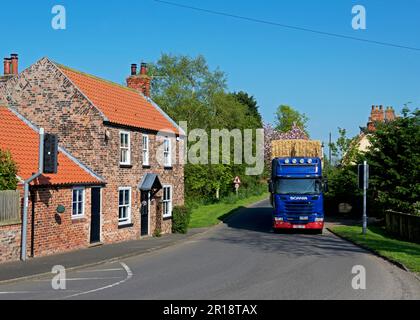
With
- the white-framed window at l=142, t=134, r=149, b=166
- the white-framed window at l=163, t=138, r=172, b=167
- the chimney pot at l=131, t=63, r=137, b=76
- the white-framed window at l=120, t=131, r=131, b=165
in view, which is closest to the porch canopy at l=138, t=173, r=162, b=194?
the white-framed window at l=142, t=134, r=149, b=166

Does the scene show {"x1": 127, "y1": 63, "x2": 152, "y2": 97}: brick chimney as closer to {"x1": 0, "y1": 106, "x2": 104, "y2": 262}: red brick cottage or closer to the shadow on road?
the shadow on road

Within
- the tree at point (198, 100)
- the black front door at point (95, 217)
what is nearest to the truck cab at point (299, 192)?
the black front door at point (95, 217)

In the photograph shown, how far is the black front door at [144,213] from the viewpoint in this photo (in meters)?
27.8

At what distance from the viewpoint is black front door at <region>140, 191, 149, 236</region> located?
91.1 feet

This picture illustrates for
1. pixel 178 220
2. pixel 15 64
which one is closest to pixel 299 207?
pixel 178 220

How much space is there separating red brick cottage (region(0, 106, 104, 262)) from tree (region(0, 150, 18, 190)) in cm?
50

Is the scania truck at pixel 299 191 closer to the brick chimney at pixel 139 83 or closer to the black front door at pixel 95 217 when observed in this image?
the black front door at pixel 95 217

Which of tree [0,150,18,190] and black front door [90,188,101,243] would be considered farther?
black front door [90,188,101,243]

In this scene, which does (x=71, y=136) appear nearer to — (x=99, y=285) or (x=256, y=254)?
(x=256, y=254)

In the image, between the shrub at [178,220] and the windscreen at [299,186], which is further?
the shrub at [178,220]

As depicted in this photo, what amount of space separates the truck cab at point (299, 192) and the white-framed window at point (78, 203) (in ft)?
33.8

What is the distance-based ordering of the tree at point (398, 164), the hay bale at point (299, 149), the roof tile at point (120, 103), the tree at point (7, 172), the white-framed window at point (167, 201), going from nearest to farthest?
→ the tree at point (7, 172) → the roof tile at point (120, 103) → the white-framed window at point (167, 201) → the hay bale at point (299, 149) → the tree at point (398, 164)
